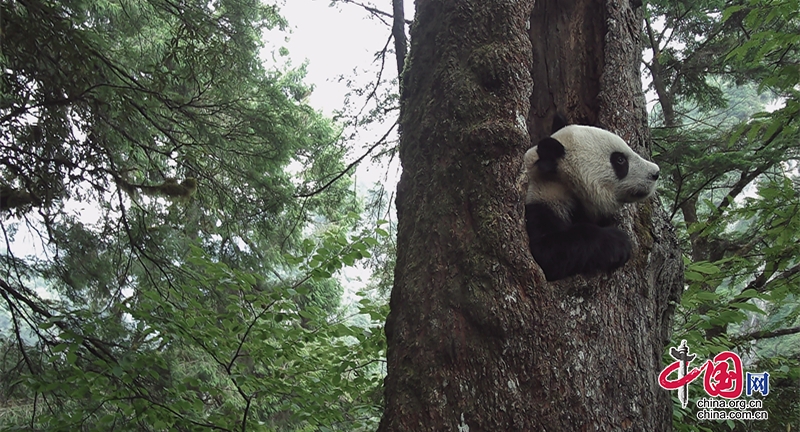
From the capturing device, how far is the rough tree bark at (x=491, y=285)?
1.81 metres

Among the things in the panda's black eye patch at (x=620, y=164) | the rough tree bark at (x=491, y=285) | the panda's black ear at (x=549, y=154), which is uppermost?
the panda's black ear at (x=549, y=154)

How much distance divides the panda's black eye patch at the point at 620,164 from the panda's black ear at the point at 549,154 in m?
0.29

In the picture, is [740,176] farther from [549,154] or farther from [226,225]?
[226,225]

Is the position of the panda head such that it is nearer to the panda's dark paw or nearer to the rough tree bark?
the rough tree bark

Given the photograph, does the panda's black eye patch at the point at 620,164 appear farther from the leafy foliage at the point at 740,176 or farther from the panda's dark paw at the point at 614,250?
the leafy foliage at the point at 740,176

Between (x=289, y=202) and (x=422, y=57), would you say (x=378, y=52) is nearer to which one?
(x=289, y=202)

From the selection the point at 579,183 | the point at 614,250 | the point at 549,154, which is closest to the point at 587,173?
the point at 579,183

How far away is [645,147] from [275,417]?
489 inches

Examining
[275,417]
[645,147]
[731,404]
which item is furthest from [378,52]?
[275,417]

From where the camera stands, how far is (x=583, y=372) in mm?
1899

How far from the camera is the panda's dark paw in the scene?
89.8 inches

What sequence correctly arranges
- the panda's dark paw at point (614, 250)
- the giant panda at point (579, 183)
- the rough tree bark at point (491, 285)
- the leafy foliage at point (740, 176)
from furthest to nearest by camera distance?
the leafy foliage at point (740, 176)
the giant panda at point (579, 183)
the panda's dark paw at point (614, 250)
the rough tree bark at point (491, 285)

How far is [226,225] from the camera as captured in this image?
6.97 meters

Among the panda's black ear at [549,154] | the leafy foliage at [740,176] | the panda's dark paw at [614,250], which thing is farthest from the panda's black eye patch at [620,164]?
the leafy foliage at [740,176]
